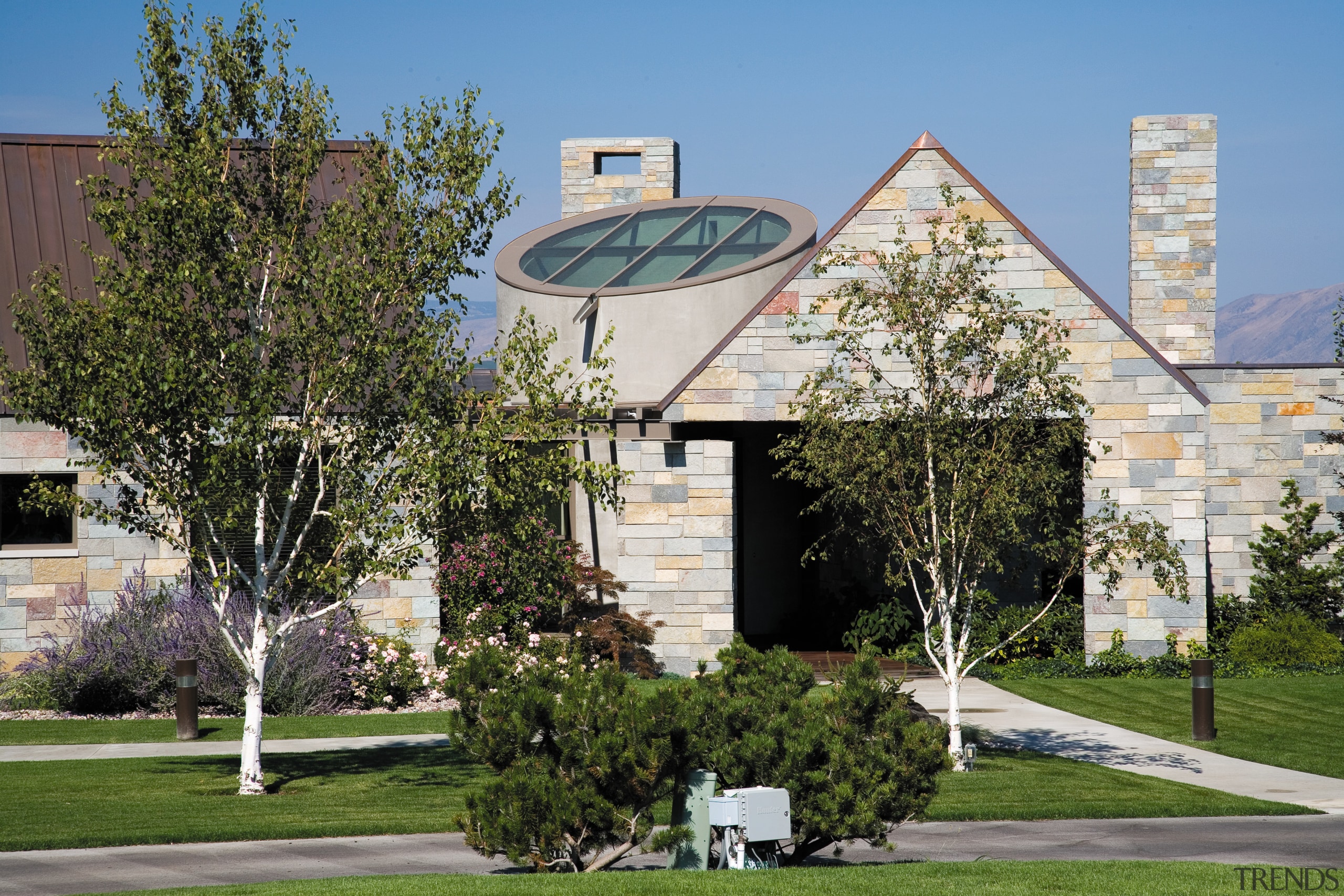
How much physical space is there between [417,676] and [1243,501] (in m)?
12.4

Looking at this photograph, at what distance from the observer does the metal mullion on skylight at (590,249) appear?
22.3 metres

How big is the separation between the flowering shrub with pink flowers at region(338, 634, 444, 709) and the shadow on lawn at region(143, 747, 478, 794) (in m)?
2.89

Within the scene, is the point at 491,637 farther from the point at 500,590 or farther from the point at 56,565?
the point at 56,565

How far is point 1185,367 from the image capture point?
20078 millimetres

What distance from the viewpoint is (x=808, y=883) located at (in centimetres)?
→ 743

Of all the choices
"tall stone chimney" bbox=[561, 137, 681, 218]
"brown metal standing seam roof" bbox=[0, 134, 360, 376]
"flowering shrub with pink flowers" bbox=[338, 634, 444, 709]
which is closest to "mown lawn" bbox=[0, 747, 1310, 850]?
"flowering shrub with pink flowers" bbox=[338, 634, 444, 709]

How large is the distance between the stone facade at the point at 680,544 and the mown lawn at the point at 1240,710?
13.1 ft

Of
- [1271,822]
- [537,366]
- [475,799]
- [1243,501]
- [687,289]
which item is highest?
[687,289]

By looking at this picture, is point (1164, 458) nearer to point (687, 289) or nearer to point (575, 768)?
point (687, 289)

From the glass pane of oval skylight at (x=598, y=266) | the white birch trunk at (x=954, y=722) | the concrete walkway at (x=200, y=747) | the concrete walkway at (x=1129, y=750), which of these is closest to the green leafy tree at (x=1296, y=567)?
the concrete walkway at (x=1129, y=750)

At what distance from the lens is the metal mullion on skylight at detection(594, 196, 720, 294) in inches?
843

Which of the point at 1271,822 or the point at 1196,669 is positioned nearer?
the point at 1271,822

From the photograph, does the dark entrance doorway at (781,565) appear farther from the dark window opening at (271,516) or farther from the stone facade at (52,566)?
the stone facade at (52,566)

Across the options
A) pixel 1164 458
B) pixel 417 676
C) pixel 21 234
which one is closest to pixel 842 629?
pixel 1164 458
